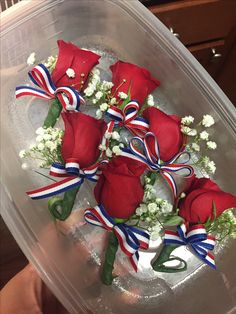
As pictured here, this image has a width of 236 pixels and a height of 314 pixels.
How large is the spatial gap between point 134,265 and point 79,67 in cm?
34

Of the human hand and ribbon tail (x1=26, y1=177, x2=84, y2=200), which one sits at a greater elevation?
ribbon tail (x1=26, y1=177, x2=84, y2=200)

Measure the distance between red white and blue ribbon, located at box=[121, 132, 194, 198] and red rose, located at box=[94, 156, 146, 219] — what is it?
15mm

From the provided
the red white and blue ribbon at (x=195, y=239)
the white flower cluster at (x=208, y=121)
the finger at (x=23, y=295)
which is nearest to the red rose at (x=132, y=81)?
the white flower cluster at (x=208, y=121)

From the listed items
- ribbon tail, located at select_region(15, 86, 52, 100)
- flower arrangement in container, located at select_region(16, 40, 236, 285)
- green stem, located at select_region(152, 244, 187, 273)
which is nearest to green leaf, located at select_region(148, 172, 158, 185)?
flower arrangement in container, located at select_region(16, 40, 236, 285)

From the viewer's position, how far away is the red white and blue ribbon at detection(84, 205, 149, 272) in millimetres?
666

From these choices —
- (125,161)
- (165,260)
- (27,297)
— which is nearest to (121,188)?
(125,161)

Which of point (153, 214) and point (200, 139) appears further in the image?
point (200, 139)

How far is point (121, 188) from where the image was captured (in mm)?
642

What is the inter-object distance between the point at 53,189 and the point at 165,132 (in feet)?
0.65

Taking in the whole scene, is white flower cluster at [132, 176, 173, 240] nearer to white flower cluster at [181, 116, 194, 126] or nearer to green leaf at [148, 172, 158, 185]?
green leaf at [148, 172, 158, 185]

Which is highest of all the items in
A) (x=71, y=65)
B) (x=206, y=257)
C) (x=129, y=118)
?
(x=71, y=65)

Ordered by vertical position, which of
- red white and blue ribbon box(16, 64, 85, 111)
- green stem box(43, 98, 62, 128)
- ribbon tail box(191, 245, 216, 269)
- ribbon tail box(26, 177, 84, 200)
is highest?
red white and blue ribbon box(16, 64, 85, 111)

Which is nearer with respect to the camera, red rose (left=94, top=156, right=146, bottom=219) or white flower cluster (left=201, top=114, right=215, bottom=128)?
red rose (left=94, top=156, right=146, bottom=219)

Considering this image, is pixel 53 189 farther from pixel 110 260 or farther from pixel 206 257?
pixel 206 257
